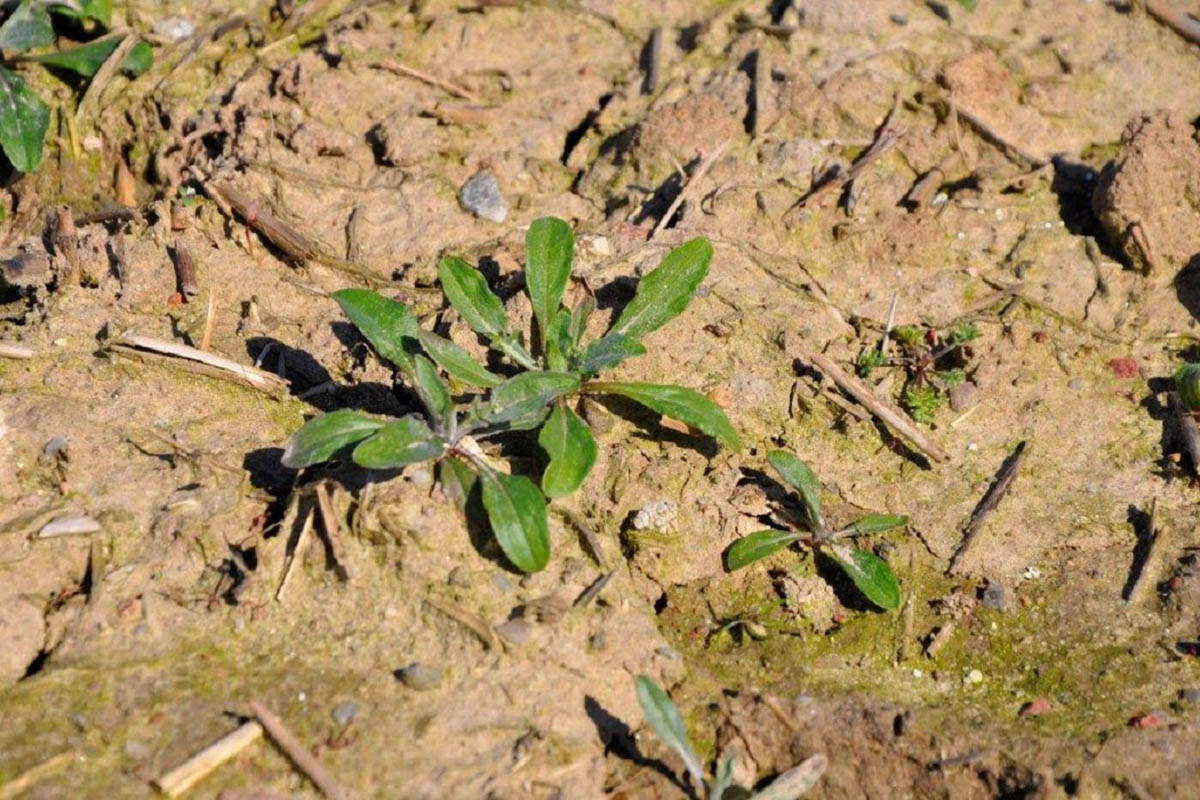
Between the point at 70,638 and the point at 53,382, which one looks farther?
the point at 53,382

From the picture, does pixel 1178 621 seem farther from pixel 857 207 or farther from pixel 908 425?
pixel 857 207

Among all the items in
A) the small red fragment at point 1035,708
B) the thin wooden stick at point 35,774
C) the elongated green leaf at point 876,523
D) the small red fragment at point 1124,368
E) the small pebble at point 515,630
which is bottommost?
the thin wooden stick at point 35,774

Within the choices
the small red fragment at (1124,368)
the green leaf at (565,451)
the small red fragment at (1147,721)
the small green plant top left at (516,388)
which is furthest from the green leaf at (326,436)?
the small red fragment at (1124,368)

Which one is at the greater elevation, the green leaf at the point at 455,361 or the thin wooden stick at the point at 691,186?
the thin wooden stick at the point at 691,186

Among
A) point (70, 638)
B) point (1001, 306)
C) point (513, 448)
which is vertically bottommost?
point (70, 638)

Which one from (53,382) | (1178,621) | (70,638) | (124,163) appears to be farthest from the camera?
(124,163)

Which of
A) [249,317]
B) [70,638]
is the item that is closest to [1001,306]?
[249,317]

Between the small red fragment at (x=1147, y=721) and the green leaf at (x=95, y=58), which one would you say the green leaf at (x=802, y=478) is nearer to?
the small red fragment at (x=1147, y=721)

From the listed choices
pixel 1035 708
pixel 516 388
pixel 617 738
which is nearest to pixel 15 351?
pixel 516 388
